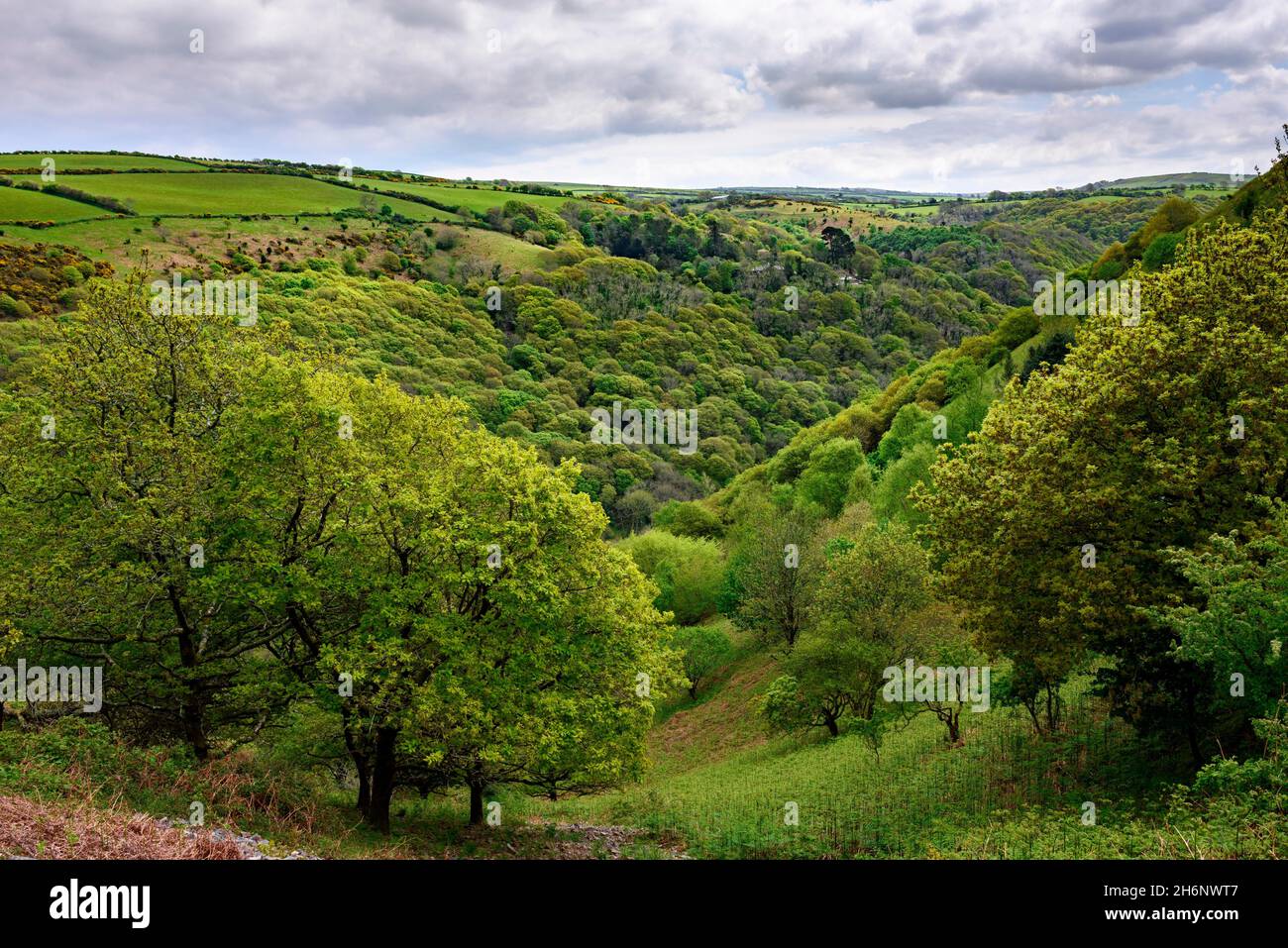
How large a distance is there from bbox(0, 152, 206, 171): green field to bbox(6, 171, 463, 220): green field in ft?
30.9

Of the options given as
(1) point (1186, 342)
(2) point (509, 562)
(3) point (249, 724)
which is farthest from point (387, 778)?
(1) point (1186, 342)

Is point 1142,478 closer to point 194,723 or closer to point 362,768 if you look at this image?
point 362,768

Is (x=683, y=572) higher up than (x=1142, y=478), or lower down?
lower down

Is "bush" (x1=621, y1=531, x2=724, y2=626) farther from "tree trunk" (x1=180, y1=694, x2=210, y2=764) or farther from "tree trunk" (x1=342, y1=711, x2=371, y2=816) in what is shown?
"tree trunk" (x1=180, y1=694, x2=210, y2=764)

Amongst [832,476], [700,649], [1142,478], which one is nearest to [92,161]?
[832,476]

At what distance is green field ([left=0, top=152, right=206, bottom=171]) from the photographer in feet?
536

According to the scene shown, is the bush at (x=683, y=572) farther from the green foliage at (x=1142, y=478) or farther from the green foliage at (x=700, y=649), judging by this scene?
the green foliage at (x=1142, y=478)

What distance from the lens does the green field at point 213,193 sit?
504 ft

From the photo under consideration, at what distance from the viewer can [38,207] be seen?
131m

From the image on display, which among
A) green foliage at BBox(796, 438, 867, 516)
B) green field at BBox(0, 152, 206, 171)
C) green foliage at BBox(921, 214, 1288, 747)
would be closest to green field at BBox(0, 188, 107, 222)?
green field at BBox(0, 152, 206, 171)

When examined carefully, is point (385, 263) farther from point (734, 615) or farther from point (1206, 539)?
point (1206, 539)

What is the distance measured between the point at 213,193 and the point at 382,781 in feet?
624

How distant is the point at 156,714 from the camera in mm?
21125

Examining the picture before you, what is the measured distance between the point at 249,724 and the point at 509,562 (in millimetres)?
9173
